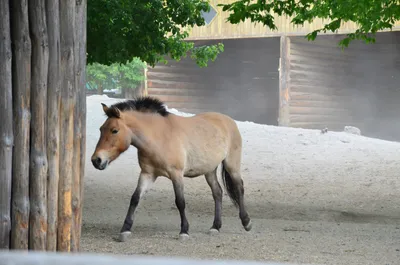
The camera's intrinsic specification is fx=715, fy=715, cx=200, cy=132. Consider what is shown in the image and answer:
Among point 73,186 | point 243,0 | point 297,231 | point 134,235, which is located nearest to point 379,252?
point 297,231

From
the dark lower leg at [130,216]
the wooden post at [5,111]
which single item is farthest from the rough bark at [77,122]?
the dark lower leg at [130,216]

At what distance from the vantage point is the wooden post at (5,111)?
4.50 meters

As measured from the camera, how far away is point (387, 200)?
12602 mm

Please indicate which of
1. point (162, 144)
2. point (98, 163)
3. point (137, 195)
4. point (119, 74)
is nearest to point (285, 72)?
point (119, 74)

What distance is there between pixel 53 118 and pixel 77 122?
287 millimetres

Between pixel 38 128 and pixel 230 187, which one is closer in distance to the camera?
pixel 38 128

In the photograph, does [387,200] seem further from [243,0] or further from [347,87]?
[347,87]

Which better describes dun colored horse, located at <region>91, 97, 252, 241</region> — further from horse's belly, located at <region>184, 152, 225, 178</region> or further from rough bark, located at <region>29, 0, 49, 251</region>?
rough bark, located at <region>29, 0, 49, 251</region>

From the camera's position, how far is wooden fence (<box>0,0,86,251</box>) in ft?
14.9

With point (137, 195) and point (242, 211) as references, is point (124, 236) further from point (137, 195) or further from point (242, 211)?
point (242, 211)

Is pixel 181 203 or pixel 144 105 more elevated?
pixel 144 105

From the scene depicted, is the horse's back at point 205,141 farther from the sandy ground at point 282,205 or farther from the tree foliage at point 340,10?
the tree foliage at point 340,10

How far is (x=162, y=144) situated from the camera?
7613mm

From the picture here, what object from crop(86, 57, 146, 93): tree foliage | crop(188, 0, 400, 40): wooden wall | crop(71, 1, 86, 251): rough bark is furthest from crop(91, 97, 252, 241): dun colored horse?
crop(86, 57, 146, 93): tree foliage
